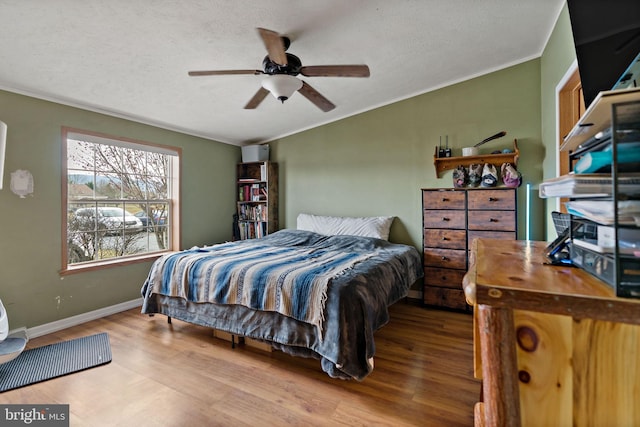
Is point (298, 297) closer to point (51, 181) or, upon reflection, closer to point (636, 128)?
point (636, 128)

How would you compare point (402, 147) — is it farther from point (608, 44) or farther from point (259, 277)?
point (608, 44)

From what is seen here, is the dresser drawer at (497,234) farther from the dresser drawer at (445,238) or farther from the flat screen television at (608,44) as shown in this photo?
the flat screen television at (608,44)

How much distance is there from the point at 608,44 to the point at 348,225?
3.11 metres

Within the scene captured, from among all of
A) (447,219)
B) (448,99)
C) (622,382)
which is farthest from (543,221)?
(622,382)

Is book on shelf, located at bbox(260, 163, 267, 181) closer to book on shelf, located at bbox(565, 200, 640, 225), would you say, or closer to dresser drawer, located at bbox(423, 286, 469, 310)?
dresser drawer, located at bbox(423, 286, 469, 310)

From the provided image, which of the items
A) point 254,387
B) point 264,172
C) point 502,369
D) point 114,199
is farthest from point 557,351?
point 264,172

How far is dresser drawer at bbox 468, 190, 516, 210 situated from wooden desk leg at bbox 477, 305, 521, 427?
2919 millimetres

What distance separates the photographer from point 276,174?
15.9ft

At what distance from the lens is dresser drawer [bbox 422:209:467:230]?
10.5ft

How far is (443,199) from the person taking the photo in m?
3.27

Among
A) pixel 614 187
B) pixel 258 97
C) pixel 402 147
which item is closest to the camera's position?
pixel 614 187

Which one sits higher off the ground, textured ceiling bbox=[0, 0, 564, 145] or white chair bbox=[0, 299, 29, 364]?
textured ceiling bbox=[0, 0, 564, 145]

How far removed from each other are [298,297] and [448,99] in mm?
3046

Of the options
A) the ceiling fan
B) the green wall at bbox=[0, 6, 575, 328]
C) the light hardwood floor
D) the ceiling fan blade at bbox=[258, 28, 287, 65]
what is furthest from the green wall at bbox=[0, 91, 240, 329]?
the ceiling fan blade at bbox=[258, 28, 287, 65]
